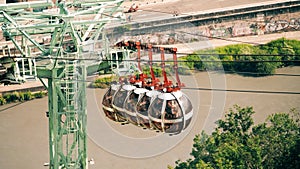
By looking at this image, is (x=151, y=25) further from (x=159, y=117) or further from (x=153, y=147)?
(x=159, y=117)

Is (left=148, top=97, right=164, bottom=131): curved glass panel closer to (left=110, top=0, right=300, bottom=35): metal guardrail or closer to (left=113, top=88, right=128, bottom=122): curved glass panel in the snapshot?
(left=113, top=88, right=128, bottom=122): curved glass panel

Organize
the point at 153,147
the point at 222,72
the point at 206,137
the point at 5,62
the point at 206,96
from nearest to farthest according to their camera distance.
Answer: the point at 5,62, the point at 206,137, the point at 153,147, the point at 206,96, the point at 222,72

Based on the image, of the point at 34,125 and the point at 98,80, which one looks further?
the point at 98,80

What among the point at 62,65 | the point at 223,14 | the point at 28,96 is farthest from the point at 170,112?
the point at 223,14

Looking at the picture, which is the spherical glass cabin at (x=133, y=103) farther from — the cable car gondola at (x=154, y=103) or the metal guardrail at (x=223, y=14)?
the metal guardrail at (x=223, y=14)

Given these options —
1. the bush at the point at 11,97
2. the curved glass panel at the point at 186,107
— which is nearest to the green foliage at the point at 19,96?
the bush at the point at 11,97

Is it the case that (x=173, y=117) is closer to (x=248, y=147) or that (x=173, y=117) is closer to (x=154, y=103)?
(x=154, y=103)

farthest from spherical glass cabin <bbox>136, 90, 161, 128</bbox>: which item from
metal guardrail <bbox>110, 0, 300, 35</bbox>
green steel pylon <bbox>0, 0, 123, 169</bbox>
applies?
metal guardrail <bbox>110, 0, 300, 35</bbox>

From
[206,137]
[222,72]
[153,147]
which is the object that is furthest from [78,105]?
[222,72]
